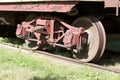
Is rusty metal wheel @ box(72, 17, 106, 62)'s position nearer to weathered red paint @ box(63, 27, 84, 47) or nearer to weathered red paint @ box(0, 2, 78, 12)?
weathered red paint @ box(63, 27, 84, 47)

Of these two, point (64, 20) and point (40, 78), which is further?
point (64, 20)

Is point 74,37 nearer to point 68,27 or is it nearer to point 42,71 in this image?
point 68,27

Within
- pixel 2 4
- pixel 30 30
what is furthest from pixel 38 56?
pixel 2 4

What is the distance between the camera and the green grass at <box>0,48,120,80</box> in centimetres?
762

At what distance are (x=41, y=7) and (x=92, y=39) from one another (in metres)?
1.61

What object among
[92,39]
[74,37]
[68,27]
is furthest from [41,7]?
[92,39]

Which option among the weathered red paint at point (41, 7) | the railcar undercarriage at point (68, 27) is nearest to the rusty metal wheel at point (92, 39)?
the railcar undercarriage at point (68, 27)

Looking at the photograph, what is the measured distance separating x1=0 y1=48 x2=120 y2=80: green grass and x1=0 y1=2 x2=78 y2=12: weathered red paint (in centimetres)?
126

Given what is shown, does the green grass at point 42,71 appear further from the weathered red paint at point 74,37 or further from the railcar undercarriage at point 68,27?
the railcar undercarriage at point 68,27

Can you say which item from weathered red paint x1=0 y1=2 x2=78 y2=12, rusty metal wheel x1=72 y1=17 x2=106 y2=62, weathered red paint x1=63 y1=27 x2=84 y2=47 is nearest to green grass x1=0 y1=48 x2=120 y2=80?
weathered red paint x1=63 y1=27 x2=84 y2=47

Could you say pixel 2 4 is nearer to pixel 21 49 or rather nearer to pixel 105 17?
pixel 21 49

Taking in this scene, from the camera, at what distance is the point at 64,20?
10.2 m

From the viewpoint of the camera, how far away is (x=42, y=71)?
26.5ft

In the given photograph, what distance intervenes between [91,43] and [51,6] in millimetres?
1335
